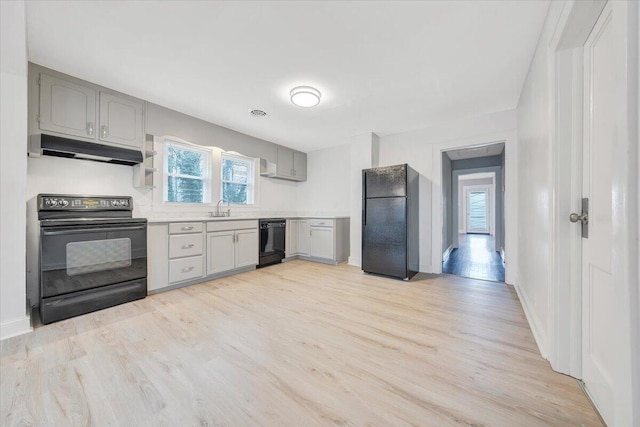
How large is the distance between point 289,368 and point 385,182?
270 cm

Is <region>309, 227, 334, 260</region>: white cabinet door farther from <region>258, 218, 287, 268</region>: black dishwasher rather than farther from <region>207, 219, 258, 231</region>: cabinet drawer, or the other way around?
<region>207, 219, 258, 231</region>: cabinet drawer

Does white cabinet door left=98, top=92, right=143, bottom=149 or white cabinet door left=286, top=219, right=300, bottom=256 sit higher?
white cabinet door left=98, top=92, right=143, bottom=149

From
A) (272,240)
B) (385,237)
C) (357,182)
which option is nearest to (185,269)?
(272,240)

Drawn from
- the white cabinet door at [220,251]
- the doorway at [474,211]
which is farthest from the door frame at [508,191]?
the white cabinet door at [220,251]

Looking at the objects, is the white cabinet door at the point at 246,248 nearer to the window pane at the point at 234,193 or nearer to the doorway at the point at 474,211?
the window pane at the point at 234,193

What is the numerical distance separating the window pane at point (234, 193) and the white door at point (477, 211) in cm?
967

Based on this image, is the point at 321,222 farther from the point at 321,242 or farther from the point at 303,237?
the point at 303,237

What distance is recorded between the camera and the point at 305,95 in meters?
2.67

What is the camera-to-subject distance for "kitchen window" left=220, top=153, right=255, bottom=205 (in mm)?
4102

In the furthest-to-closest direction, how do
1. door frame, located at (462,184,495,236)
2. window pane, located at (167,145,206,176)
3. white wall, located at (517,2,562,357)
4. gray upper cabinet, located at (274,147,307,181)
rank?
1. door frame, located at (462,184,495,236)
2. gray upper cabinet, located at (274,147,307,181)
3. window pane, located at (167,145,206,176)
4. white wall, located at (517,2,562,357)

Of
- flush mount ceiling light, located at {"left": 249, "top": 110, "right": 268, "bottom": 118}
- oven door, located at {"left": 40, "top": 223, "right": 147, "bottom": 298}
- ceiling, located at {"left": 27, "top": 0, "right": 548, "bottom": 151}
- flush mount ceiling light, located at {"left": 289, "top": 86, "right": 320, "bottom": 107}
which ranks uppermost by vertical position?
ceiling, located at {"left": 27, "top": 0, "right": 548, "bottom": 151}

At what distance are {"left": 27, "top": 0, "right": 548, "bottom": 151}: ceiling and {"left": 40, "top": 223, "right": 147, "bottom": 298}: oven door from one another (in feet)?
5.05

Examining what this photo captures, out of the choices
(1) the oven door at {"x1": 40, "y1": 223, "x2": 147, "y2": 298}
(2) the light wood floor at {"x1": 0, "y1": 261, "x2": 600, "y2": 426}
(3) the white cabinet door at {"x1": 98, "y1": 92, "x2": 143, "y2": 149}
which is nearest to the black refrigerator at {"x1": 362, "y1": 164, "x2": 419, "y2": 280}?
(2) the light wood floor at {"x1": 0, "y1": 261, "x2": 600, "y2": 426}

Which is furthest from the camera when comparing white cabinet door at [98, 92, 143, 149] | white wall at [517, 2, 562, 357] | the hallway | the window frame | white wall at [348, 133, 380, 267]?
white wall at [348, 133, 380, 267]
